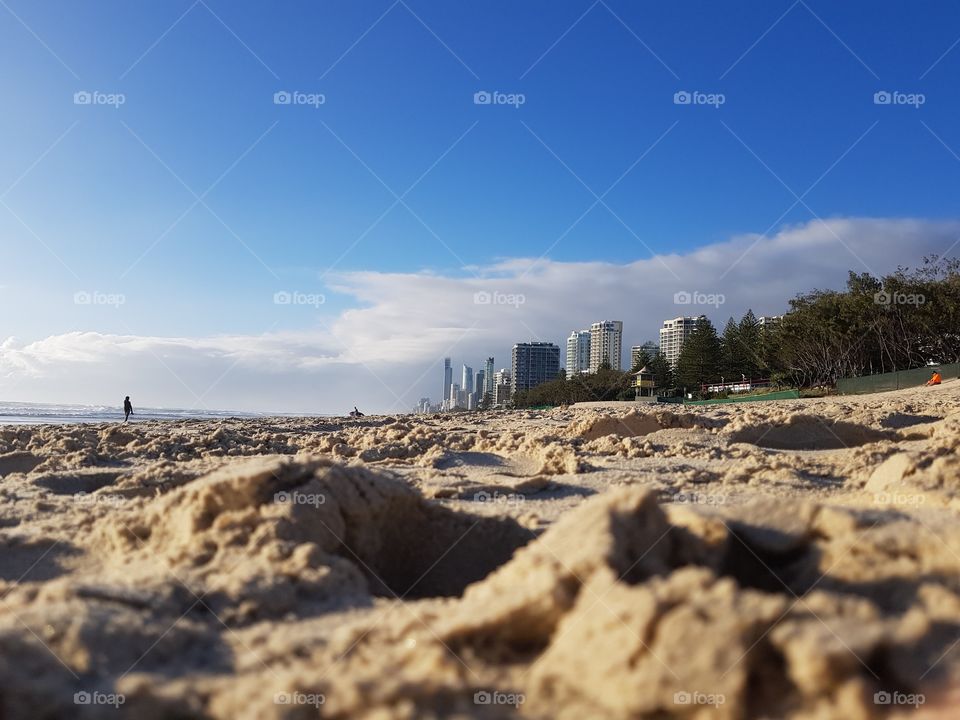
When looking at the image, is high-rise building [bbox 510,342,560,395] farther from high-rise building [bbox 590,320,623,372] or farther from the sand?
the sand

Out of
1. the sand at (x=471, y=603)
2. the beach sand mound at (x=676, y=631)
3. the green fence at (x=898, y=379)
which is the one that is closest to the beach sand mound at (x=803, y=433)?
the sand at (x=471, y=603)

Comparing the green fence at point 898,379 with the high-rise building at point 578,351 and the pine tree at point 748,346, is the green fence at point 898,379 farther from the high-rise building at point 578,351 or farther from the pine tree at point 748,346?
the high-rise building at point 578,351

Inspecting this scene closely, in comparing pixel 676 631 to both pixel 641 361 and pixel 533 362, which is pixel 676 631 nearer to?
pixel 641 361

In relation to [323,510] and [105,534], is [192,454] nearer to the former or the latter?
[105,534]

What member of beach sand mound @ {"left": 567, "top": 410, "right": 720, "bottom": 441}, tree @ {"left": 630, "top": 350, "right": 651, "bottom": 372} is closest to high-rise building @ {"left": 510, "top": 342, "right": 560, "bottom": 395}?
tree @ {"left": 630, "top": 350, "right": 651, "bottom": 372}

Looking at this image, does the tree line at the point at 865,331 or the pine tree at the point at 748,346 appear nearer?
the tree line at the point at 865,331

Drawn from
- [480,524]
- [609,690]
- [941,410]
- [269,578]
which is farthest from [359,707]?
[941,410]
